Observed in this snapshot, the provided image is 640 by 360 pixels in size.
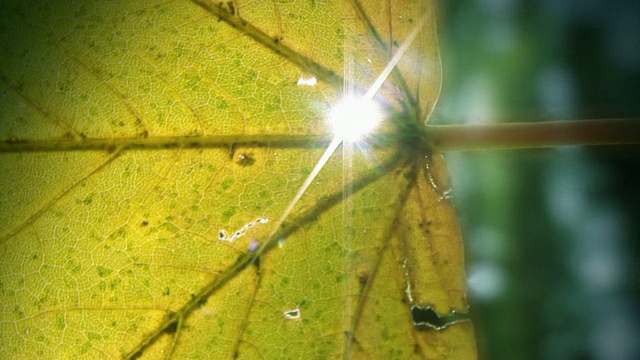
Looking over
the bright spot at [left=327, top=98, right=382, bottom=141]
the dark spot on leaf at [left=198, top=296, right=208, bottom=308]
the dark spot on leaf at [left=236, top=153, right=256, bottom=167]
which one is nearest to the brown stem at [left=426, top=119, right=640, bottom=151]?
the bright spot at [left=327, top=98, right=382, bottom=141]

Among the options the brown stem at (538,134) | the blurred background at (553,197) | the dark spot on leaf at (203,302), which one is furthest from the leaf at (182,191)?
the blurred background at (553,197)

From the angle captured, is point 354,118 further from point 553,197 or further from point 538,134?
point 553,197

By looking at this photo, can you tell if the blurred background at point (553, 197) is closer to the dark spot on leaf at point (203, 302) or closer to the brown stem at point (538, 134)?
the brown stem at point (538, 134)

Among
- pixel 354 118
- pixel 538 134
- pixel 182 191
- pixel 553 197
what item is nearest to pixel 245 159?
pixel 182 191

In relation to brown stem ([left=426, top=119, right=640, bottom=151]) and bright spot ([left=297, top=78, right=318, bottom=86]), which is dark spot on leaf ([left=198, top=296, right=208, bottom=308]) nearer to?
bright spot ([left=297, top=78, right=318, bottom=86])

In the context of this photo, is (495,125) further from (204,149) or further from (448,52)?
(204,149)

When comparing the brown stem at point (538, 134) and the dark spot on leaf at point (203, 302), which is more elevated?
the brown stem at point (538, 134)

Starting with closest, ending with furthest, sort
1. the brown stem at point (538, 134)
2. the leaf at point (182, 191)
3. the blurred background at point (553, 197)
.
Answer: the leaf at point (182, 191)
the brown stem at point (538, 134)
the blurred background at point (553, 197)
